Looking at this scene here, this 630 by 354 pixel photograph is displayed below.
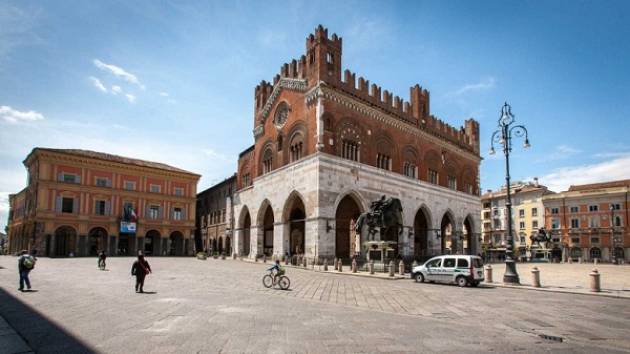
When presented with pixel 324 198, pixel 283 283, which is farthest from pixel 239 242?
pixel 283 283

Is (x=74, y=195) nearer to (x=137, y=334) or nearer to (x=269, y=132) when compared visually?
(x=269, y=132)

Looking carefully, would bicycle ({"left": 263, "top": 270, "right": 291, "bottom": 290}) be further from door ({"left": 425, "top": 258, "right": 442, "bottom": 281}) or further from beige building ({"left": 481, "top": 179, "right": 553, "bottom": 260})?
beige building ({"left": 481, "top": 179, "right": 553, "bottom": 260})

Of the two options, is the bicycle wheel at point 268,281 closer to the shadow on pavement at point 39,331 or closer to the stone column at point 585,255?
the shadow on pavement at point 39,331

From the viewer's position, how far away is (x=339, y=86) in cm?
2914

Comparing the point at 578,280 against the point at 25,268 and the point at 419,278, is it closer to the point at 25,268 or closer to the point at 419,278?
the point at 419,278

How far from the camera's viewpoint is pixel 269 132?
3441 cm

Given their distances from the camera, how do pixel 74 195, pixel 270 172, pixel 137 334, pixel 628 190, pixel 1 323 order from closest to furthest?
pixel 137 334, pixel 1 323, pixel 270 172, pixel 74 195, pixel 628 190

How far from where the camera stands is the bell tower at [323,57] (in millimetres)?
28219

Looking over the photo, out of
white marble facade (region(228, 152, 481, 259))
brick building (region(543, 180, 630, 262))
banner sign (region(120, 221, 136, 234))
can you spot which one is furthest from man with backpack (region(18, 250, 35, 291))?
brick building (region(543, 180, 630, 262))

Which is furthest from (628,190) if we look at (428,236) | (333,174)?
(333,174)

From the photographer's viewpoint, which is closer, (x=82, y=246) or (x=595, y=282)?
(x=595, y=282)

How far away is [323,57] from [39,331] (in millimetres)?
24920

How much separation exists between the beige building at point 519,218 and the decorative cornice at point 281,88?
130 feet

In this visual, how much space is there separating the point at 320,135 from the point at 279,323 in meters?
20.6
